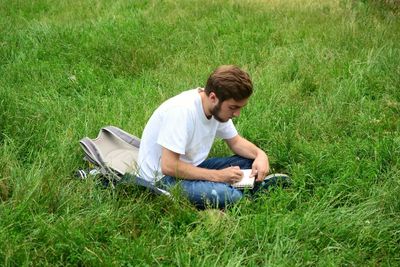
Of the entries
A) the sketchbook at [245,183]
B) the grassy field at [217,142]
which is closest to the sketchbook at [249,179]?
the sketchbook at [245,183]

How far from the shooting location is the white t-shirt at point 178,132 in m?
3.55

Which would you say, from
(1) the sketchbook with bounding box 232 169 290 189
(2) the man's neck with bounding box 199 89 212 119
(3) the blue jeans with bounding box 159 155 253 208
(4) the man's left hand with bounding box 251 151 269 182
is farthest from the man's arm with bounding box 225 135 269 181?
(2) the man's neck with bounding box 199 89 212 119

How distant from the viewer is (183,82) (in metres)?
5.95

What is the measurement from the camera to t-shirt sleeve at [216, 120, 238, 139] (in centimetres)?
400

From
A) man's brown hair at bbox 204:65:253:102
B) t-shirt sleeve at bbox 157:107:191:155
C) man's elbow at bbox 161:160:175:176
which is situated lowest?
man's elbow at bbox 161:160:175:176

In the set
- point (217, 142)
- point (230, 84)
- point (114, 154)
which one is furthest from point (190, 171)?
point (217, 142)

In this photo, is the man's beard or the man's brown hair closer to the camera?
the man's brown hair

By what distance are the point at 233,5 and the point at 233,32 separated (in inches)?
50.8

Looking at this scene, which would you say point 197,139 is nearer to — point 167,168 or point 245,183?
point 167,168

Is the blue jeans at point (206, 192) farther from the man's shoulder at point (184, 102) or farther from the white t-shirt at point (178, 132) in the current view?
the man's shoulder at point (184, 102)

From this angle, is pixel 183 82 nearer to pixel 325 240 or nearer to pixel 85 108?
pixel 85 108

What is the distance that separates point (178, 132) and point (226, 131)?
59 centimetres

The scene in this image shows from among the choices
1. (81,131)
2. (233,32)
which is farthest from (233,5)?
(81,131)

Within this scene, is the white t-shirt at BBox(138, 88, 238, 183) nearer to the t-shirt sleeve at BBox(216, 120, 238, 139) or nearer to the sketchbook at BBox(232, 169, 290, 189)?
the t-shirt sleeve at BBox(216, 120, 238, 139)
